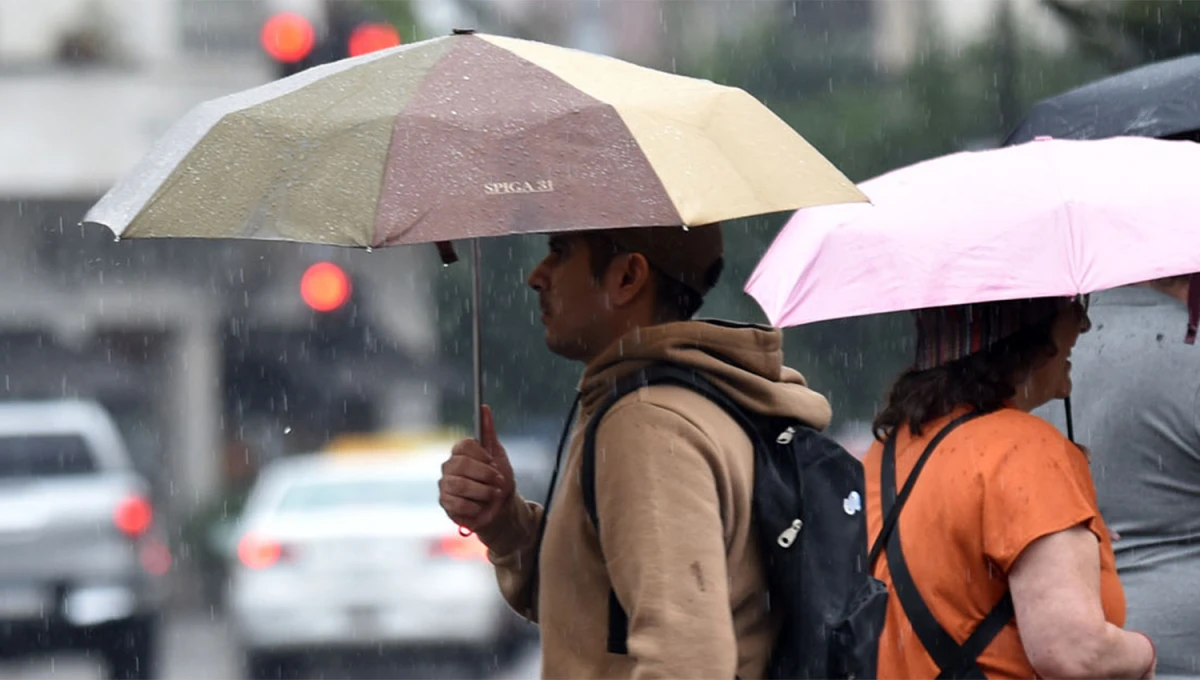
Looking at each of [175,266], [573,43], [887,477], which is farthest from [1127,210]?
[573,43]

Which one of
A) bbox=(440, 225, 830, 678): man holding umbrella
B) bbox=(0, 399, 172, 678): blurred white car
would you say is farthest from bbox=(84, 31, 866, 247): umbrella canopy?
bbox=(0, 399, 172, 678): blurred white car

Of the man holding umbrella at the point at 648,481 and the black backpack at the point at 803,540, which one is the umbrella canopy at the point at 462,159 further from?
the black backpack at the point at 803,540

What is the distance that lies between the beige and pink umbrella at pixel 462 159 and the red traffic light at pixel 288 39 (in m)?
6.74

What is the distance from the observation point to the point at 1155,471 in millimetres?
3750

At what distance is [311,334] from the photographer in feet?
74.1

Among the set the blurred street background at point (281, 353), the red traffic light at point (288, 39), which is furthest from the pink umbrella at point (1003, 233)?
the blurred street background at point (281, 353)

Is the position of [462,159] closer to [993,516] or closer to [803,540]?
[803,540]

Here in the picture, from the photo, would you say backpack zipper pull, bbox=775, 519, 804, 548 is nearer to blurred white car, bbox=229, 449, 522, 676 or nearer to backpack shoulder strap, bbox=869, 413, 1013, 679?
backpack shoulder strap, bbox=869, 413, 1013, 679

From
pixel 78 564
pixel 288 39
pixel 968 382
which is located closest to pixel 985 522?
pixel 968 382

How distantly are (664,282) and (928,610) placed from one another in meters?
0.76

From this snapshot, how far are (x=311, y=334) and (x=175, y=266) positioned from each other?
3395 millimetres

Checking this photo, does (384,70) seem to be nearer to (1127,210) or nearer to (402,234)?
(402,234)

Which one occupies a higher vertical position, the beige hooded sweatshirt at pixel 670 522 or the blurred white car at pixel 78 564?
the beige hooded sweatshirt at pixel 670 522

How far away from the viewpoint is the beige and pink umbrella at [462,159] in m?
2.68
